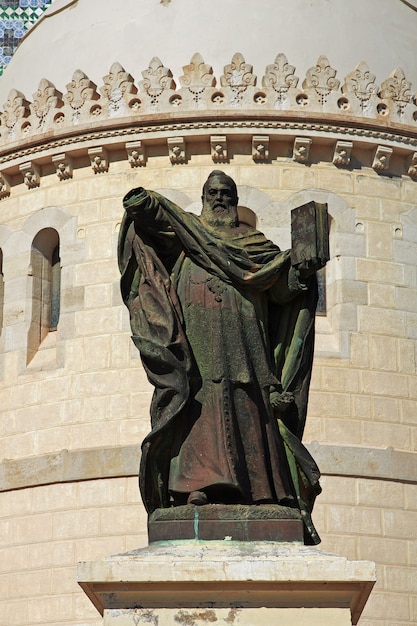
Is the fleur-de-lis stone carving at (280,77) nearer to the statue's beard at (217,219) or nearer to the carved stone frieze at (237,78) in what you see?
the carved stone frieze at (237,78)

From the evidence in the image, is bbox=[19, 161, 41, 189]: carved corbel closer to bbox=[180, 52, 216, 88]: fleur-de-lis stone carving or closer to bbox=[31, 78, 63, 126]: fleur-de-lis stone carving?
bbox=[31, 78, 63, 126]: fleur-de-lis stone carving

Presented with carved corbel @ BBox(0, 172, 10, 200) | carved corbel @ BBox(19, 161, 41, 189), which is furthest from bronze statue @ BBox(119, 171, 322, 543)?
carved corbel @ BBox(0, 172, 10, 200)

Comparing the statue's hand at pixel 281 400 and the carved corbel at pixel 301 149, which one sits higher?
the carved corbel at pixel 301 149

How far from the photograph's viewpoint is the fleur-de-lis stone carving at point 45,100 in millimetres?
19938

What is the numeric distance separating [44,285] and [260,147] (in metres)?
3.62

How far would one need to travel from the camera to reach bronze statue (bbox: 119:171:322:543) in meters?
7.59

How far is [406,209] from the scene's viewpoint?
780 inches

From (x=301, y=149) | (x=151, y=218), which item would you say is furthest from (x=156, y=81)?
(x=151, y=218)

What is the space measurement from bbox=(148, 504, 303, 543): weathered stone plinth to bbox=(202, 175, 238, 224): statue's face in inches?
68.9

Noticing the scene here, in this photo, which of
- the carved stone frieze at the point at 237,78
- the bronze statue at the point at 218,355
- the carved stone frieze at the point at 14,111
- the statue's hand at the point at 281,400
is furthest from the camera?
the carved stone frieze at the point at 14,111

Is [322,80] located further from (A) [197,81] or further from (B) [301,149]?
(A) [197,81]

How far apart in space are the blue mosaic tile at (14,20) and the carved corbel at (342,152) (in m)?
8.74

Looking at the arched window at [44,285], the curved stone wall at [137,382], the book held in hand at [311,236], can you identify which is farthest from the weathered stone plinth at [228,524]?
the arched window at [44,285]

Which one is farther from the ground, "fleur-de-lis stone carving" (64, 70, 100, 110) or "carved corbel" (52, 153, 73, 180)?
"fleur-de-lis stone carving" (64, 70, 100, 110)
